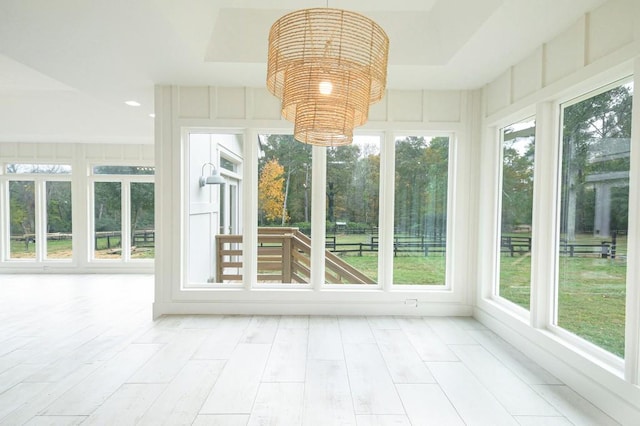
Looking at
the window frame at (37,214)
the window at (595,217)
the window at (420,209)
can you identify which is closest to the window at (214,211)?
the window at (420,209)

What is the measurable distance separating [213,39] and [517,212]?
11.4 ft

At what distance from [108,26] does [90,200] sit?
545cm

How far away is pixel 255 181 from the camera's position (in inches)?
165

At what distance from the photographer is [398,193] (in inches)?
166

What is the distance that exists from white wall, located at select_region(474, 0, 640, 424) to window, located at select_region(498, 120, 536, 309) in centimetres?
13

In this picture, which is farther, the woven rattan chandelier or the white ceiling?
the white ceiling

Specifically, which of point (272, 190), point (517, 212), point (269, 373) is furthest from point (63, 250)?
point (517, 212)

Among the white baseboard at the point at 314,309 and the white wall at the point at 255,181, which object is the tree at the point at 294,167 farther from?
the white baseboard at the point at 314,309

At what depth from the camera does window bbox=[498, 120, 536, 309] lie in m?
3.29

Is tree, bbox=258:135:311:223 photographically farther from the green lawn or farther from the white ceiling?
the green lawn

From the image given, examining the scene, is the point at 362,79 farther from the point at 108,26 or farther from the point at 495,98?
the point at 495,98

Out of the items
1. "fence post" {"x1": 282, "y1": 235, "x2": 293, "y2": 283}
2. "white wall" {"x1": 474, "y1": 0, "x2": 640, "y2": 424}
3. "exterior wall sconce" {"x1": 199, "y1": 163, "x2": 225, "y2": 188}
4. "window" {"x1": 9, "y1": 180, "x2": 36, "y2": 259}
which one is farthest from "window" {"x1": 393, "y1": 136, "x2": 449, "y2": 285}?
"window" {"x1": 9, "y1": 180, "x2": 36, "y2": 259}

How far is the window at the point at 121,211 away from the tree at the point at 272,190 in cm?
385

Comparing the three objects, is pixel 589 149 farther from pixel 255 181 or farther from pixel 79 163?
pixel 79 163
